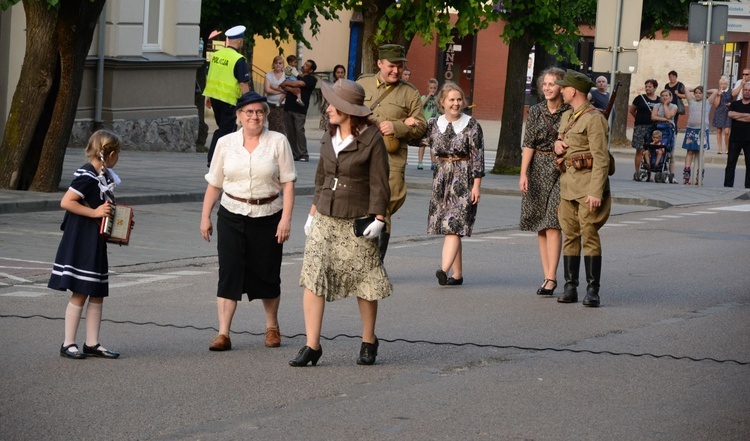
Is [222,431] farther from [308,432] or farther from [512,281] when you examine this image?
[512,281]

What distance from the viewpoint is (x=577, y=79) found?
1102cm

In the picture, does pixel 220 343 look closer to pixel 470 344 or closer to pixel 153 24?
pixel 470 344

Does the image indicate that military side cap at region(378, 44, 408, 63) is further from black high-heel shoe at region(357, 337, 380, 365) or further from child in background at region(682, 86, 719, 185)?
child in background at region(682, 86, 719, 185)

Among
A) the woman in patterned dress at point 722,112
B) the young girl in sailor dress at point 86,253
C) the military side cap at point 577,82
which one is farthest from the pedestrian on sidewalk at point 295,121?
the young girl in sailor dress at point 86,253

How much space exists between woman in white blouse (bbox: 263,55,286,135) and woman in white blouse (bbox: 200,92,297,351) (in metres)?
15.0

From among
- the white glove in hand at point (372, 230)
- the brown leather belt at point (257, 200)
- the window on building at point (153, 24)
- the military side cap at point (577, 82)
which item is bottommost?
the white glove in hand at point (372, 230)

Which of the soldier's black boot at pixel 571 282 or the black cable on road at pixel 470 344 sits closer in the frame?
the black cable on road at pixel 470 344

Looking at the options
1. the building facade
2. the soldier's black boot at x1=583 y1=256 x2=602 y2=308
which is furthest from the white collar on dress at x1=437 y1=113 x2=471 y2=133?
the building facade

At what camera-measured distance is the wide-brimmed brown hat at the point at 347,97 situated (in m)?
8.31

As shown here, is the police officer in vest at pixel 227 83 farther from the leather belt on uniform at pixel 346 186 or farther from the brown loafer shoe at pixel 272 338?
the leather belt on uniform at pixel 346 186

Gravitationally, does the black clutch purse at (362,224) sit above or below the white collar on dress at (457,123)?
below

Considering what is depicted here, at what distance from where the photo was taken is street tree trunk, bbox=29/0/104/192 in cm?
1683

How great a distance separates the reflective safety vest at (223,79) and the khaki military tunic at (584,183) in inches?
309

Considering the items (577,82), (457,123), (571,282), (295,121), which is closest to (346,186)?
(577,82)
